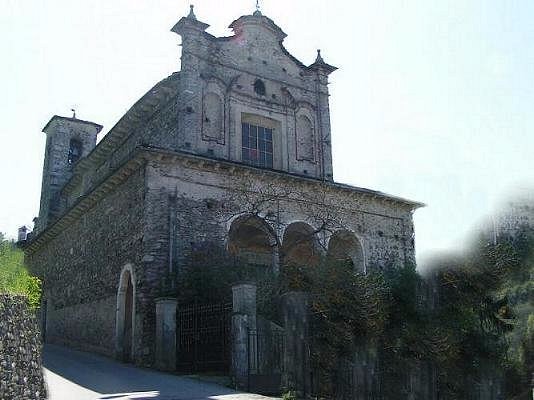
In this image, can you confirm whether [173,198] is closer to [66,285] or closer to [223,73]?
[223,73]

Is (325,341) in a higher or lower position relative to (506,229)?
lower

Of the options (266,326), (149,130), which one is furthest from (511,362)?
(149,130)

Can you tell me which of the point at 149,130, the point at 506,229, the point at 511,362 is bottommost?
the point at 511,362

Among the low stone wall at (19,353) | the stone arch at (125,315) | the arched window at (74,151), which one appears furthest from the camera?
the arched window at (74,151)

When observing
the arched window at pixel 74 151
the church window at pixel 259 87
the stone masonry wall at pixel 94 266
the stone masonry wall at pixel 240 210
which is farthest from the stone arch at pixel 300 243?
the arched window at pixel 74 151

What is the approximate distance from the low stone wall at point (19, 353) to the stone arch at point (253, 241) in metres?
8.22

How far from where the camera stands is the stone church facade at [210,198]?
672 inches

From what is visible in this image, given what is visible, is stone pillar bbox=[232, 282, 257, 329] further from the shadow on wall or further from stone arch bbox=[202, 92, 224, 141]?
stone arch bbox=[202, 92, 224, 141]

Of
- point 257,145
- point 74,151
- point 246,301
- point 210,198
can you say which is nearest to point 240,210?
point 210,198

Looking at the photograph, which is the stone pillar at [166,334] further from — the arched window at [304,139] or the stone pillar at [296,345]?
the arched window at [304,139]

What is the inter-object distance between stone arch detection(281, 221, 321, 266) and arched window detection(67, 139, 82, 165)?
58.1 feet

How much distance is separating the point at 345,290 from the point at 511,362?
256 inches

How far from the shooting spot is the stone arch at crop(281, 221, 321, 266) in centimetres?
1948

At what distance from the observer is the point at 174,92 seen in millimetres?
20797
